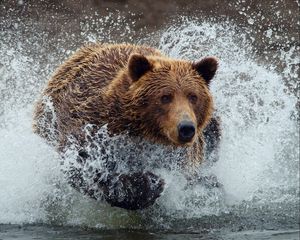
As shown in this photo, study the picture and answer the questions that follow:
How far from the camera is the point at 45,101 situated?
29.9 feet

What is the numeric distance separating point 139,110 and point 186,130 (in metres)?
0.61

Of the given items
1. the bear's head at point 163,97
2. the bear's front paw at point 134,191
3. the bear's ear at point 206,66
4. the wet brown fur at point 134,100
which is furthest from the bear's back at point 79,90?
the bear's ear at point 206,66

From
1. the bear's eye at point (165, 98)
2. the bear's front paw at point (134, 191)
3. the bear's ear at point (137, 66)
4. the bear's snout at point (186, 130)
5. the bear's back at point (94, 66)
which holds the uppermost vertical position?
the bear's back at point (94, 66)

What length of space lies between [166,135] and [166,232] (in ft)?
2.66

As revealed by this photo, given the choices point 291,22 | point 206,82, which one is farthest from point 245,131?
point 291,22

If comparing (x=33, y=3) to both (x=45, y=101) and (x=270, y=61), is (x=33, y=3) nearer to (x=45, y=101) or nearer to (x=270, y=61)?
(x=270, y=61)

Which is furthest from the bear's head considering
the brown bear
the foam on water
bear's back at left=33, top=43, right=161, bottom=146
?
the foam on water

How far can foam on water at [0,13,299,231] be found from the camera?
26.8ft

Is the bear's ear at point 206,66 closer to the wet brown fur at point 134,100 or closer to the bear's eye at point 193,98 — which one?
the wet brown fur at point 134,100

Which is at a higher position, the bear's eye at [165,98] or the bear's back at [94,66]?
the bear's back at [94,66]

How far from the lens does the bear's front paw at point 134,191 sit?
762 cm

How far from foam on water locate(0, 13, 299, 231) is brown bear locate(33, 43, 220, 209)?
0.29 metres

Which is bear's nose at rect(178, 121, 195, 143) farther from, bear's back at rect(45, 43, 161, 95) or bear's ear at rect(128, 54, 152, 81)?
bear's back at rect(45, 43, 161, 95)

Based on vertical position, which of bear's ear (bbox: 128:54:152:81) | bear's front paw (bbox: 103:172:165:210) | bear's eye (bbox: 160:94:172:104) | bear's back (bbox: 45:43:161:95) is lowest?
bear's front paw (bbox: 103:172:165:210)
